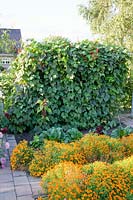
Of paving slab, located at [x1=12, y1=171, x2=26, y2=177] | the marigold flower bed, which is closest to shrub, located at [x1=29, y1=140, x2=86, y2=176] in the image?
the marigold flower bed

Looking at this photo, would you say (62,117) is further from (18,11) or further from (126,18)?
(18,11)

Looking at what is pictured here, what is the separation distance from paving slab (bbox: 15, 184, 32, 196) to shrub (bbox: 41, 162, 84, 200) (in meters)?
0.20

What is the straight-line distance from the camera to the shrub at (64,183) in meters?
2.05

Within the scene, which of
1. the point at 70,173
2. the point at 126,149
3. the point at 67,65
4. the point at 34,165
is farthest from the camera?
the point at 67,65

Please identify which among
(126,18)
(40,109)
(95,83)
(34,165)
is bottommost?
(34,165)

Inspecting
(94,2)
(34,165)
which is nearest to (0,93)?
(34,165)

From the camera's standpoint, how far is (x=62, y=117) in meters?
4.32

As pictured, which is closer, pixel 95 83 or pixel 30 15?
pixel 95 83

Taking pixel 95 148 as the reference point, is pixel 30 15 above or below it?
above

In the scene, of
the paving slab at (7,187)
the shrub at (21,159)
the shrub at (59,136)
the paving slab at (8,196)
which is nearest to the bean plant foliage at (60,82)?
the shrub at (59,136)

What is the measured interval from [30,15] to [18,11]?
0.56 m

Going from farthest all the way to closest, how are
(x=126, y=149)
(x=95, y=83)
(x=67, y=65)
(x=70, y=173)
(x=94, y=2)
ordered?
(x=94, y=2)
(x=95, y=83)
(x=67, y=65)
(x=126, y=149)
(x=70, y=173)

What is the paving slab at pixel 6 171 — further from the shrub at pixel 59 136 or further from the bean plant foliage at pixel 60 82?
the bean plant foliage at pixel 60 82

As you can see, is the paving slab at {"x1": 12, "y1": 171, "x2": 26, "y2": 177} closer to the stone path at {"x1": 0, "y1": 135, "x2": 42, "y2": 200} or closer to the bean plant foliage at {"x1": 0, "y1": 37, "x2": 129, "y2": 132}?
the stone path at {"x1": 0, "y1": 135, "x2": 42, "y2": 200}
